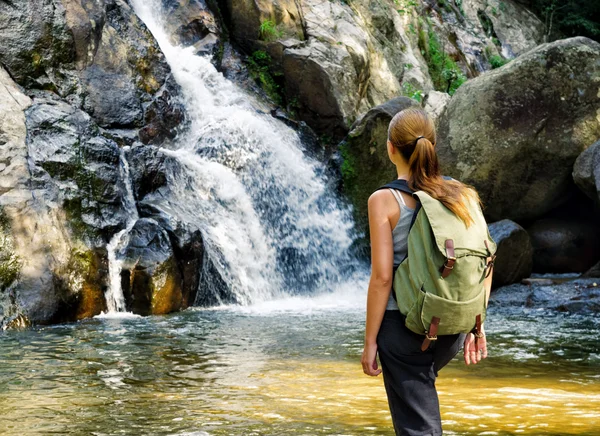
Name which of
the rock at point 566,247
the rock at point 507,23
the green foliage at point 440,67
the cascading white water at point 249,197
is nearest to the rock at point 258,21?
the cascading white water at point 249,197

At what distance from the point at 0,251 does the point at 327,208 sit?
7.11 meters

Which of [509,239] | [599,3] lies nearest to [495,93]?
[509,239]

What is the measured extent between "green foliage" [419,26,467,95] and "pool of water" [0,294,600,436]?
1485 cm

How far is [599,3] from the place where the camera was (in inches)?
1184

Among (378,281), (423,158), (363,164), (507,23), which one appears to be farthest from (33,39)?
(507,23)

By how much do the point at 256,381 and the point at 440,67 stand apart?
19506mm

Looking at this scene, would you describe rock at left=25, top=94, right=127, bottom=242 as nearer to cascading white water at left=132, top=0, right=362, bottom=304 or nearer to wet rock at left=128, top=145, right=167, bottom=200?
wet rock at left=128, top=145, right=167, bottom=200

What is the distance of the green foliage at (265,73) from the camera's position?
1695cm

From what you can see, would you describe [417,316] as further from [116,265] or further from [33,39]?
[33,39]

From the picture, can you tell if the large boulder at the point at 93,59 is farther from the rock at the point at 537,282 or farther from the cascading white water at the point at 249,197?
the rock at the point at 537,282

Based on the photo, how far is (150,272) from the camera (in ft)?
32.5

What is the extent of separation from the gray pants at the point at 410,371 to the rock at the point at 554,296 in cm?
811

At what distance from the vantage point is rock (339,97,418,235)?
14875 millimetres

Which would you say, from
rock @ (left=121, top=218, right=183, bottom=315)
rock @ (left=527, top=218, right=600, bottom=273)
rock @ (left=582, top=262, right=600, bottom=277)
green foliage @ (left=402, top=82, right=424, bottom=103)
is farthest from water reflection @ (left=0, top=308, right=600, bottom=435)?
green foliage @ (left=402, top=82, right=424, bottom=103)
